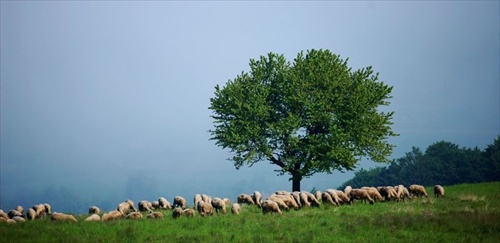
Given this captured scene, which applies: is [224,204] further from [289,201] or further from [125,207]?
[125,207]

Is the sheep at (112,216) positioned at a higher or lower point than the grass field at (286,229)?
higher

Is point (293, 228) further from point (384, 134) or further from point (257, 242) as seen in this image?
point (384, 134)

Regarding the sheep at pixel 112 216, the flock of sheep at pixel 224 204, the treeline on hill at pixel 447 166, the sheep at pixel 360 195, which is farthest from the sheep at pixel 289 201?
the treeline on hill at pixel 447 166

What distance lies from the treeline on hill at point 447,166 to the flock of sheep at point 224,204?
61.3m

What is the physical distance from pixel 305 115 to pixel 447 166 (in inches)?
2414

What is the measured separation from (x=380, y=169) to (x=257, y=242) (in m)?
97.0

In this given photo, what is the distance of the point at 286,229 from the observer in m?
20.2

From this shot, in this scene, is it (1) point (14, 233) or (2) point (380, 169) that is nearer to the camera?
(1) point (14, 233)

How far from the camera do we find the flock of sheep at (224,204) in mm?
25391

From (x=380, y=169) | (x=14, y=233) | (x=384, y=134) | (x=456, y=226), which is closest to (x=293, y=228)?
(x=456, y=226)

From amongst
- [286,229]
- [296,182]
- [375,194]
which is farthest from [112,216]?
[296,182]

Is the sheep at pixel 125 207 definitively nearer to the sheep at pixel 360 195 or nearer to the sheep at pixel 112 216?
the sheep at pixel 112 216

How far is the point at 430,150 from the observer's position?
96125 millimetres

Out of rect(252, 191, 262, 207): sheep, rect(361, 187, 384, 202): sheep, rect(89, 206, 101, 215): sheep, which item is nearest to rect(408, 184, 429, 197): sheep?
rect(361, 187, 384, 202): sheep
